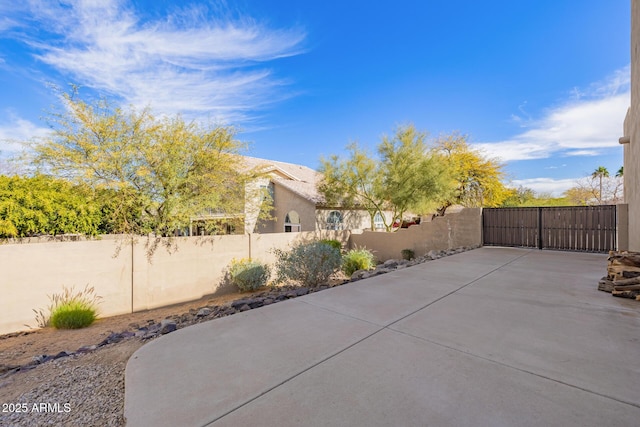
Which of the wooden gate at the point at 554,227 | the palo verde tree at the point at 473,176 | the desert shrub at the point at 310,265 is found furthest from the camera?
the palo verde tree at the point at 473,176

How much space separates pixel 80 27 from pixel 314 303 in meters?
10.6

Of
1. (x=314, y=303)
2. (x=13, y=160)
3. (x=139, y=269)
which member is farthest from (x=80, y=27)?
(x=314, y=303)

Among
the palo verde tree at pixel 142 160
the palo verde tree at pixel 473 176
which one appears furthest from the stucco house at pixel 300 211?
the palo verde tree at pixel 473 176

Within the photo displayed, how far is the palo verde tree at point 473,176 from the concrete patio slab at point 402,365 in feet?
66.8

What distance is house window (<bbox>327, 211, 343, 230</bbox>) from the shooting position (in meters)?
19.9

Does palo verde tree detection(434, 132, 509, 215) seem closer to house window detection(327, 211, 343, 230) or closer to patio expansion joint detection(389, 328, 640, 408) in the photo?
house window detection(327, 211, 343, 230)

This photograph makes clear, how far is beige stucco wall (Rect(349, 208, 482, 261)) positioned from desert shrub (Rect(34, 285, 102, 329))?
12191 millimetres

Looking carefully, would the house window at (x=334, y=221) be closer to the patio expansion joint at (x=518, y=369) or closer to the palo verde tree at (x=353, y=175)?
the palo verde tree at (x=353, y=175)

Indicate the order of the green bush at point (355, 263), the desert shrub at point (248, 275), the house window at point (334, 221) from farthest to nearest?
the house window at point (334, 221) < the green bush at point (355, 263) < the desert shrub at point (248, 275)

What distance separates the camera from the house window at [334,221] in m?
19.9

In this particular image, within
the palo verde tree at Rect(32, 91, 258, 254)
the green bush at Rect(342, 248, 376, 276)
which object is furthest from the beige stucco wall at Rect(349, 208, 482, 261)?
the palo verde tree at Rect(32, 91, 258, 254)

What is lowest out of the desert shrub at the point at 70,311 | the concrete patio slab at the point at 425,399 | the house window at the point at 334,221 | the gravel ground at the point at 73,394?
the desert shrub at the point at 70,311

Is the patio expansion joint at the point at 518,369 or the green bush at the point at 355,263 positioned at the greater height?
the patio expansion joint at the point at 518,369

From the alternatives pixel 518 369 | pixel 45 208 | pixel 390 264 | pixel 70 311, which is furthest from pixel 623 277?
pixel 45 208
